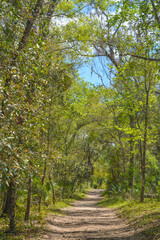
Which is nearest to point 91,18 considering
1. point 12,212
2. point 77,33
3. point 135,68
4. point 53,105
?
point 77,33

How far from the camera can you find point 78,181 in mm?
24703

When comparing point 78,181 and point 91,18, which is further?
point 78,181

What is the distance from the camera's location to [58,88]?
8.45 metres

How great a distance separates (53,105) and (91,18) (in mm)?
7892

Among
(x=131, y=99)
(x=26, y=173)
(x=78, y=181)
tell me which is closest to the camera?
(x=26, y=173)

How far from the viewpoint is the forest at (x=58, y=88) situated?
4477 millimetres

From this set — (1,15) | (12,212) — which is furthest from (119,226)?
(1,15)

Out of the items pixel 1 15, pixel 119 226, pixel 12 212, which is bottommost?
pixel 119 226

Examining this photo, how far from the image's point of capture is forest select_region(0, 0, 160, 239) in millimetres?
4477

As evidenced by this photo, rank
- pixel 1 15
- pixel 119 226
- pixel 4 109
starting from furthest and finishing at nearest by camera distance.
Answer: pixel 119 226 < pixel 1 15 < pixel 4 109

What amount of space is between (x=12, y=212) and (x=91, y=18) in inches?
500

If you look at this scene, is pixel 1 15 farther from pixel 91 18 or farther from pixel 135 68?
pixel 91 18

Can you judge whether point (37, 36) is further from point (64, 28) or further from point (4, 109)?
point (64, 28)

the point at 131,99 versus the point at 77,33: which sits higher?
the point at 77,33
